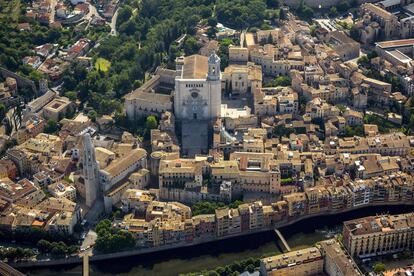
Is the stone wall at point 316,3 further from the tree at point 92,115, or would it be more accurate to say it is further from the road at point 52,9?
the tree at point 92,115

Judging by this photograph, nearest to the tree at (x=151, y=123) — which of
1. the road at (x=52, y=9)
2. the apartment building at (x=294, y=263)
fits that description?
the apartment building at (x=294, y=263)

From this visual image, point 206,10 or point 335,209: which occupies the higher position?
point 206,10

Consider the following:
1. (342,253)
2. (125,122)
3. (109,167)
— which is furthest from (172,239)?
(125,122)

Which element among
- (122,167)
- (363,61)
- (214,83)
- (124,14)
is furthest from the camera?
(124,14)

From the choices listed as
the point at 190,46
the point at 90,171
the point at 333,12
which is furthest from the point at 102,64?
the point at 333,12

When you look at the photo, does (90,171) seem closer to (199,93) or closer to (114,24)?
(199,93)

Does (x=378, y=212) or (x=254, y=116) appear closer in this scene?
(x=378, y=212)

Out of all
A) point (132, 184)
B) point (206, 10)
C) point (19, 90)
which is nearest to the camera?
point (132, 184)

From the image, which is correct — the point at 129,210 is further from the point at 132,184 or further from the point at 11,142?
the point at 11,142
